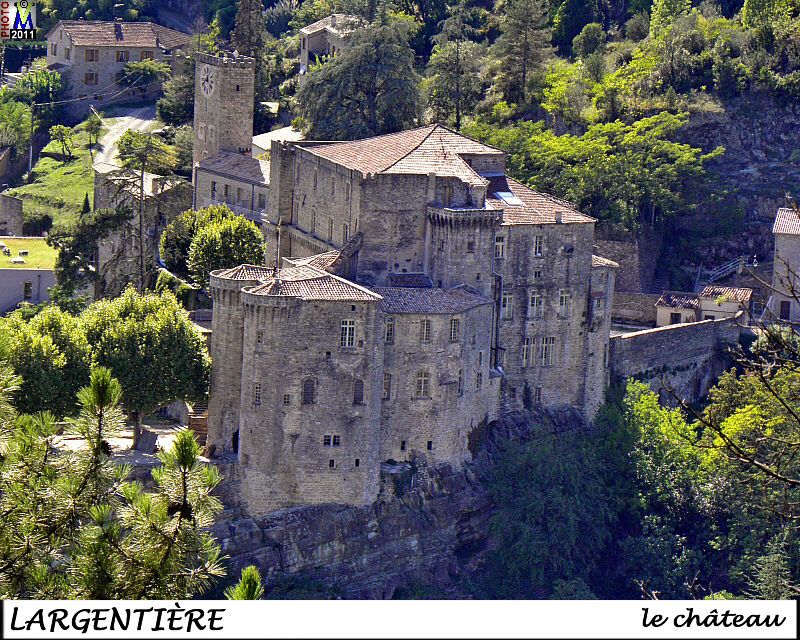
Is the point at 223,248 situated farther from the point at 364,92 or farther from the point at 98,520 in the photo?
the point at 98,520

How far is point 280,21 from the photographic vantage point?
127812 mm

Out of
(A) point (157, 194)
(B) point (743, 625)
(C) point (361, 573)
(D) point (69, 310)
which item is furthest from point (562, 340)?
(B) point (743, 625)

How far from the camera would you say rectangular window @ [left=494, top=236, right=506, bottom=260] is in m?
72.5

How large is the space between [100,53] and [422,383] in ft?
197

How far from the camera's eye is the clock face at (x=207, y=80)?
98.2 m

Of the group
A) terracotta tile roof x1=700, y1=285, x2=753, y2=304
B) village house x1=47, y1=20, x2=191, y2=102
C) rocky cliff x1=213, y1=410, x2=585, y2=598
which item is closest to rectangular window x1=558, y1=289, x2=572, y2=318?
rocky cliff x1=213, y1=410, x2=585, y2=598

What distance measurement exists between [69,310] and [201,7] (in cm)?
5929

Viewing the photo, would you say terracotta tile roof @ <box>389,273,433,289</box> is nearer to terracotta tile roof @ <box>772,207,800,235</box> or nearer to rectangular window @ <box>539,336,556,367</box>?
rectangular window @ <box>539,336,556,367</box>

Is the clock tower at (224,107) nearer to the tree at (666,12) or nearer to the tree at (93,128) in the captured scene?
the tree at (93,128)

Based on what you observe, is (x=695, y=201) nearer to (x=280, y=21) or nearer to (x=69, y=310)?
(x=69, y=310)

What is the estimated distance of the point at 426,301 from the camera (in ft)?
222

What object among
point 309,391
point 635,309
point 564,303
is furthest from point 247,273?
point 635,309

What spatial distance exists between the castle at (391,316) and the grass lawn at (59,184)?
2665 cm

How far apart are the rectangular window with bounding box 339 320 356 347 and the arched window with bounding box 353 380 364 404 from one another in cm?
137
